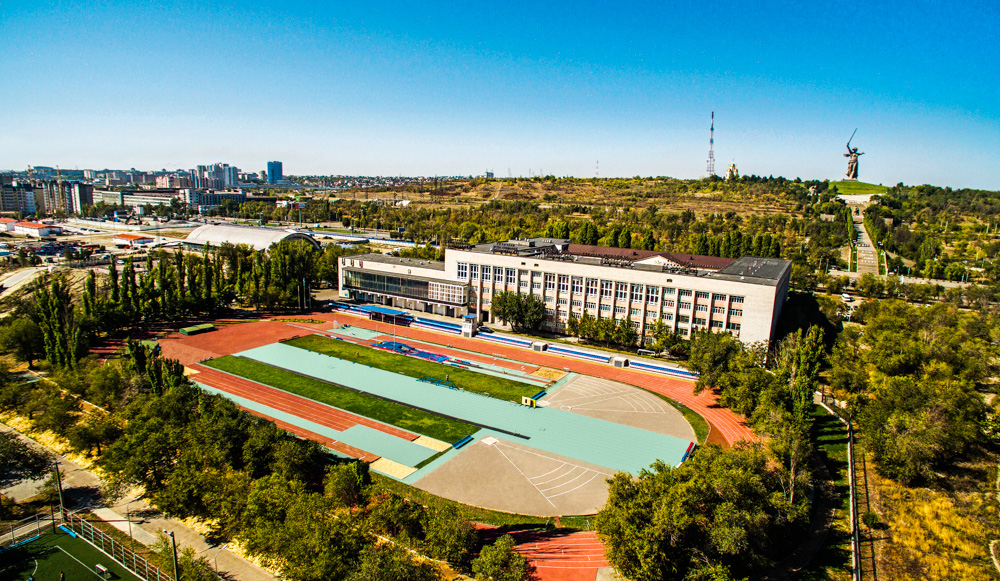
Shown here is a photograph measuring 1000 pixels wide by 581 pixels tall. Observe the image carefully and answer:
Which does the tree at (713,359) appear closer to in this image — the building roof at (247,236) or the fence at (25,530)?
the fence at (25,530)

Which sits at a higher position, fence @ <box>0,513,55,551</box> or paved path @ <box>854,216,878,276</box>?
paved path @ <box>854,216,878,276</box>

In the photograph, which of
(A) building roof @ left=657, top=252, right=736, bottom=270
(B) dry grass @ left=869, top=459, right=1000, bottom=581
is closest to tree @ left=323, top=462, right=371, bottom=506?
(B) dry grass @ left=869, top=459, right=1000, bottom=581

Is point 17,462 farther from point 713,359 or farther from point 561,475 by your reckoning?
point 713,359

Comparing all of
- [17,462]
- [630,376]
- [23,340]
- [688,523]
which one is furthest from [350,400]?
[23,340]

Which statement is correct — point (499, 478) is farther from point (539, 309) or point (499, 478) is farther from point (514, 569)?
point (539, 309)

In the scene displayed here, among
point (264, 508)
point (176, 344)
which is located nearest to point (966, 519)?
point (264, 508)

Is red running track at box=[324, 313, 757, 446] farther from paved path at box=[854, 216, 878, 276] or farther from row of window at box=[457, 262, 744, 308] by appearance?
paved path at box=[854, 216, 878, 276]

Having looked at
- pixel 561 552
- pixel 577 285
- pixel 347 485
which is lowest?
pixel 561 552
